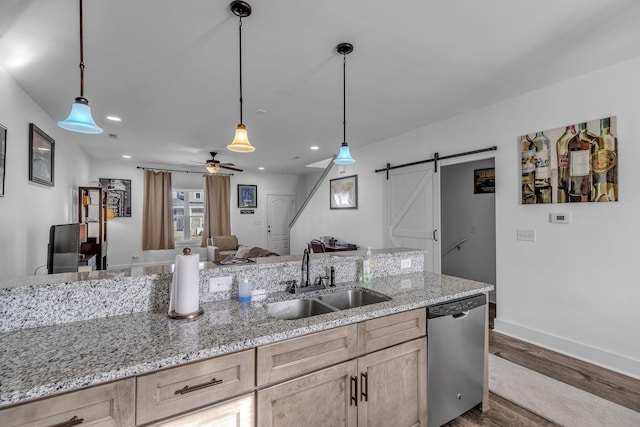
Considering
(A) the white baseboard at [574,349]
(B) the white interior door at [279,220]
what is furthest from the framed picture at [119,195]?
(A) the white baseboard at [574,349]

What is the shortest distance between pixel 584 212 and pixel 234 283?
10.4 ft

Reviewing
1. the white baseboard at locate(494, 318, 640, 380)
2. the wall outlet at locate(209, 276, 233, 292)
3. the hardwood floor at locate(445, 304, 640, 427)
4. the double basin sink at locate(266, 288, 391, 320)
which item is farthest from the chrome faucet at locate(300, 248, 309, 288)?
the white baseboard at locate(494, 318, 640, 380)

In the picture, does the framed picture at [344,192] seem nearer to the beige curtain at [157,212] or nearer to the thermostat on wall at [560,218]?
the thermostat on wall at [560,218]

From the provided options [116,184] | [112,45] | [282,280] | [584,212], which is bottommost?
[282,280]

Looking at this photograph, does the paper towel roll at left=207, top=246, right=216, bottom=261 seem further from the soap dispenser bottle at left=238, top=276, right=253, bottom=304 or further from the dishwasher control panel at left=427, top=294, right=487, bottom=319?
the dishwasher control panel at left=427, top=294, right=487, bottom=319

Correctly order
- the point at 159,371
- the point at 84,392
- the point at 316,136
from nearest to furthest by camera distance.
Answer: the point at 84,392, the point at 159,371, the point at 316,136

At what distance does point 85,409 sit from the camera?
0.94 metres

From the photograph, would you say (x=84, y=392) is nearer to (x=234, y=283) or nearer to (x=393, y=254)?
(x=234, y=283)

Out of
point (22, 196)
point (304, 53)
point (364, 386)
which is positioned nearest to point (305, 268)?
point (364, 386)

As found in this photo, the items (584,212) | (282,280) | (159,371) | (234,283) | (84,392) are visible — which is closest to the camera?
(84,392)

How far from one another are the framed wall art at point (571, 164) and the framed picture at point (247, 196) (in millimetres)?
6701

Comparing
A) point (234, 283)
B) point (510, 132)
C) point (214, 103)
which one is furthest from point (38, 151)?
point (510, 132)

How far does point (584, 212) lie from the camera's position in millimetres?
2756

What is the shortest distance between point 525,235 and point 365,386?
270cm
